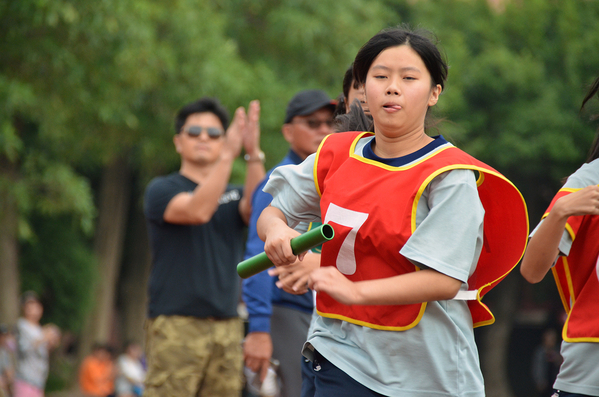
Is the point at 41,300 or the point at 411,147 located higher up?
the point at 411,147

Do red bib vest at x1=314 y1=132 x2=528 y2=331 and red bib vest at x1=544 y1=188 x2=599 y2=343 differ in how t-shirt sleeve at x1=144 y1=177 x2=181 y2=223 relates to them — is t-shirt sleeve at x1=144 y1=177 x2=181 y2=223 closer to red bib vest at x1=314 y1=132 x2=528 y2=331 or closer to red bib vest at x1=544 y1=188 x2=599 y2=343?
red bib vest at x1=314 y1=132 x2=528 y2=331

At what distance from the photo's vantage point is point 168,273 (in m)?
4.77

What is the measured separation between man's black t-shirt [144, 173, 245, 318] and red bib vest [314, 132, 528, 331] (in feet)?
7.60

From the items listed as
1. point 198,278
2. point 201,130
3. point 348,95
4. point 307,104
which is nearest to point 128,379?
point 201,130

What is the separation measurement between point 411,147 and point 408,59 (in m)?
0.28

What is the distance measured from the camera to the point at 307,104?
466 cm

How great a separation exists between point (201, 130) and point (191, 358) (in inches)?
60.8

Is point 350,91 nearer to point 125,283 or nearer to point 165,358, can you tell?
point 165,358

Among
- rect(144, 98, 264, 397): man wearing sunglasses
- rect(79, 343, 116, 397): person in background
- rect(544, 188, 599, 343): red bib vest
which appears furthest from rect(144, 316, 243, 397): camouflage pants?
rect(79, 343, 116, 397): person in background

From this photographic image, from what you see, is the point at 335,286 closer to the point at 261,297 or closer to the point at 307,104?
the point at 261,297

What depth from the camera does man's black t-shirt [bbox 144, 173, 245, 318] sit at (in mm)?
4730

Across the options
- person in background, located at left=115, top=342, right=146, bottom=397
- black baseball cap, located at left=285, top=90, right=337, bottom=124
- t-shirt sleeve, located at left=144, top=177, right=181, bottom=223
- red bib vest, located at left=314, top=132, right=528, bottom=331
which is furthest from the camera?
person in background, located at left=115, top=342, right=146, bottom=397

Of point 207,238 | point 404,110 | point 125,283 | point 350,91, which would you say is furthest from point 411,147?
point 125,283

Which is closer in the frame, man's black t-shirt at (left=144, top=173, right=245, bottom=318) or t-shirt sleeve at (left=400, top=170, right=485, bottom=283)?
t-shirt sleeve at (left=400, top=170, right=485, bottom=283)
